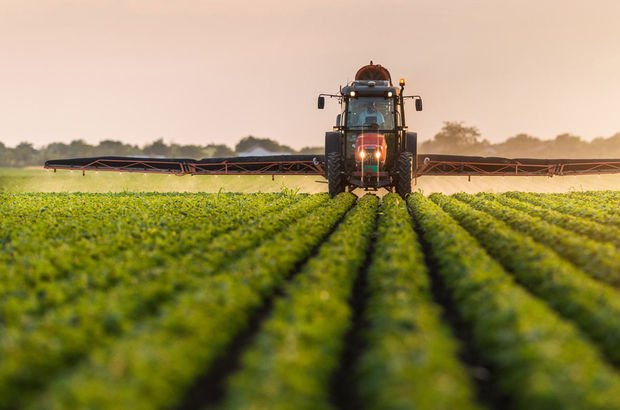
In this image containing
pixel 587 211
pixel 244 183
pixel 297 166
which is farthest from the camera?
pixel 244 183

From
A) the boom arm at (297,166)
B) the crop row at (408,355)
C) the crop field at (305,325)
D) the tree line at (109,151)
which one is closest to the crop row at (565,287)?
the crop field at (305,325)

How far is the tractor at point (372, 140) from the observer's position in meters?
21.9

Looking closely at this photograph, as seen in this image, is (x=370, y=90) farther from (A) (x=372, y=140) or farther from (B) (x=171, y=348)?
(B) (x=171, y=348)

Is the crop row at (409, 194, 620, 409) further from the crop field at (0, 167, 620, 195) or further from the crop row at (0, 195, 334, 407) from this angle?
the crop field at (0, 167, 620, 195)

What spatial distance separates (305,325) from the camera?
604cm

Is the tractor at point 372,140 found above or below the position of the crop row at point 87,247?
above

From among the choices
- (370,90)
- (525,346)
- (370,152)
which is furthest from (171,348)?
(370,90)

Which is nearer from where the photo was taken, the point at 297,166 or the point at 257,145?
the point at 297,166

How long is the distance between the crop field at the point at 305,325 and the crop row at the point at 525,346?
2 cm

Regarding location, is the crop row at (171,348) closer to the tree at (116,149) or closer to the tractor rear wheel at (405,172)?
the tractor rear wheel at (405,172)

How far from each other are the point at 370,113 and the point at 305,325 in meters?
17.2

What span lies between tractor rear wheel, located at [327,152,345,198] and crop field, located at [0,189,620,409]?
11386 mm

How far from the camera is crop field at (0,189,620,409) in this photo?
479 cm

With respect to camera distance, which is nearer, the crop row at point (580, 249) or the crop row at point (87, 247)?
the crop row at point (87, 247)
